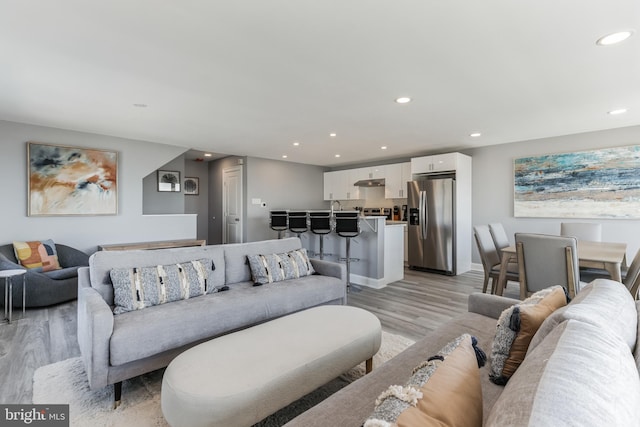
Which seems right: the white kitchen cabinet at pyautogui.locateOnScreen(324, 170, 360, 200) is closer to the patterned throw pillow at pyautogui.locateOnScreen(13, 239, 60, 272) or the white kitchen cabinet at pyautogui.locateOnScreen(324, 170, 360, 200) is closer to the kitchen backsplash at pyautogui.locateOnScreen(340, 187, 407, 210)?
the kitchen backsplash at pyautogui.locateOnScreen(340, 187, 407, 210)

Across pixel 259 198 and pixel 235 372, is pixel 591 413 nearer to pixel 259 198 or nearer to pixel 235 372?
pixel 235 372

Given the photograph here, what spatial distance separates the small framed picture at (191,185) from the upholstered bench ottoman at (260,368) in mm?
6671

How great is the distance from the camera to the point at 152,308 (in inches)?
86.4

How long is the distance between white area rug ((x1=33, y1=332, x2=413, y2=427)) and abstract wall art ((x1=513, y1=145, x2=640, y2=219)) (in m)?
4.29

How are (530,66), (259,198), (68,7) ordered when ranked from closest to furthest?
(68,7)
(530,66)
(259,198)

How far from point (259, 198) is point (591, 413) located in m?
6.65

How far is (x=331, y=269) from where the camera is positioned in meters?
3.25

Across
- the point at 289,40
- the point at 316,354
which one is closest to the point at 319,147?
the point at 289,40

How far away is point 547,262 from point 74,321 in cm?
470

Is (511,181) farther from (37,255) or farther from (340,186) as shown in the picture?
(37,255)

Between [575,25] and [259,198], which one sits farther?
[259,198]

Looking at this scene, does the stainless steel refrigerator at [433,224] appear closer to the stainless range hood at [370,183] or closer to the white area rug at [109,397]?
the stainless range hood at [370,183]

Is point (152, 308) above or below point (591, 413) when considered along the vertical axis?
below

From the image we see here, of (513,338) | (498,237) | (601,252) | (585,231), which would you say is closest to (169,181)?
(498,237)
